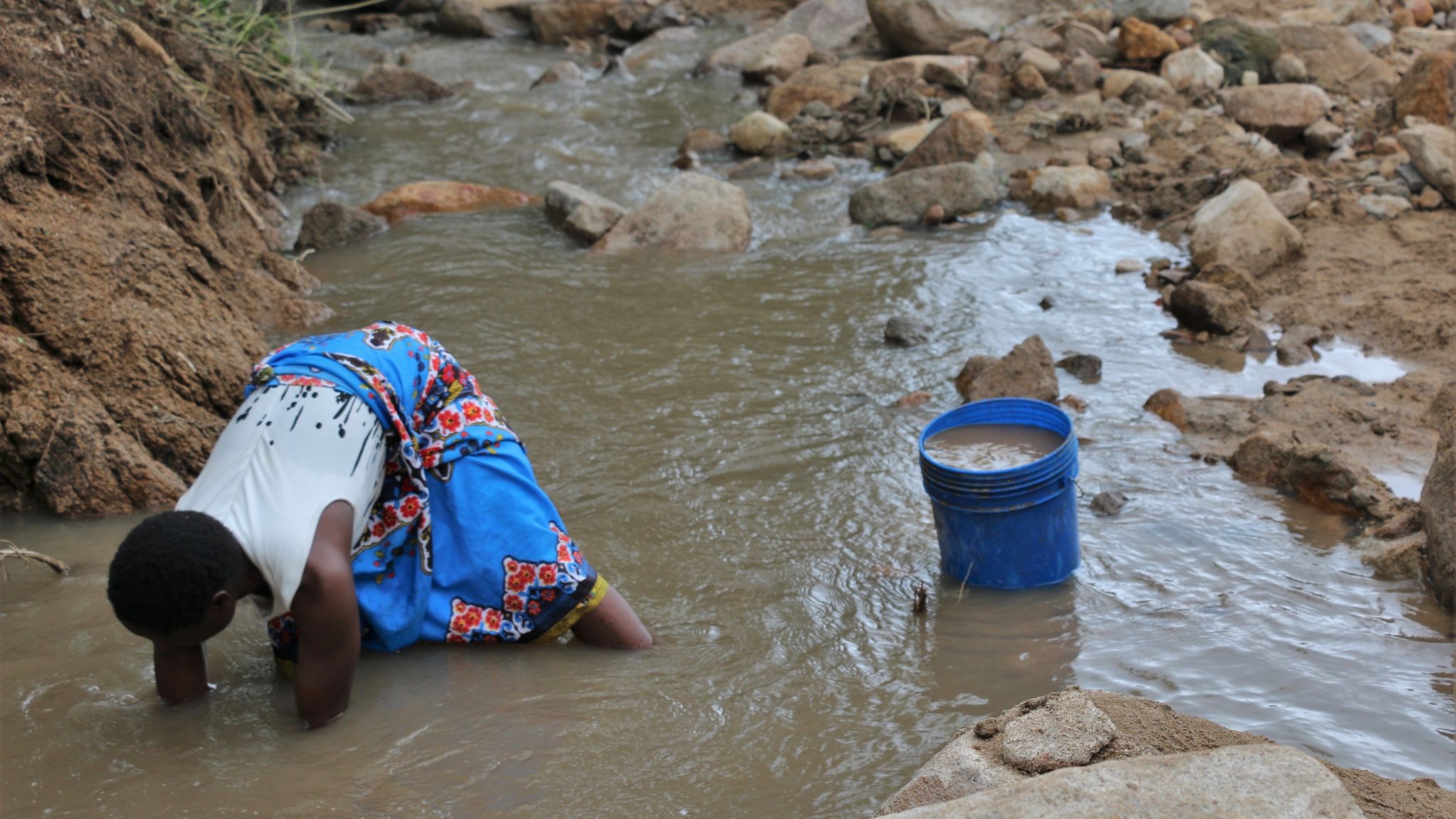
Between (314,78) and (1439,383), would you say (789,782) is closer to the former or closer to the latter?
(1439,383)

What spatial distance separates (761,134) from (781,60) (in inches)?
107

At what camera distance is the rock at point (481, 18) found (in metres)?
15.0

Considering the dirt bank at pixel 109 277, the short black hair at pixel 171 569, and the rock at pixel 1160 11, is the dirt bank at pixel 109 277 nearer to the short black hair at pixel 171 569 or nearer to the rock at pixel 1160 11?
the short black hair at pixel 171 569

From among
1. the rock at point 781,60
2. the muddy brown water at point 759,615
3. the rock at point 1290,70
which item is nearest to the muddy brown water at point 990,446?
the muddy brown water at point 759,615

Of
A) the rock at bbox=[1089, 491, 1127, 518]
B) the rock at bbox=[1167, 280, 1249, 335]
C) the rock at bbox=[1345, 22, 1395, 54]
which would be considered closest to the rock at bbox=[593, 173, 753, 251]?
the rock at bbox=[1167, 280, 1249, 335]

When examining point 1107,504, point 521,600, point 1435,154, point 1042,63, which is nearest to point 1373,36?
point 1042,63

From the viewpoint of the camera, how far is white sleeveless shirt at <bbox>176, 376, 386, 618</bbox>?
248 centimetres

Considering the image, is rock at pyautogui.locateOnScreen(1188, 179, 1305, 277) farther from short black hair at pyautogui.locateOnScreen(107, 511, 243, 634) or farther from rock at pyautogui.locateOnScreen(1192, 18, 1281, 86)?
short black hair at pyautogui.locateOnScreen(107, 511, 243, 634)

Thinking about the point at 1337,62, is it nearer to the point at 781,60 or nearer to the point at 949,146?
the point at 949,146

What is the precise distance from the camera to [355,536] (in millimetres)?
2828

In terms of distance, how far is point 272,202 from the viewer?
8.15 meters

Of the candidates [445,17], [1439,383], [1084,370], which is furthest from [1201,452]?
[445,17]

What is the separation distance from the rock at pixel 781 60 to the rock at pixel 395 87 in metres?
3.29

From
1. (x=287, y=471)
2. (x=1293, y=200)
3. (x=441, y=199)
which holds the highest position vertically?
(x=287, y=471)
